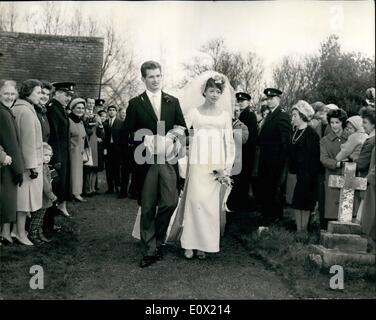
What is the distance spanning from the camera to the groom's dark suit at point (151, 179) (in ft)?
17.7

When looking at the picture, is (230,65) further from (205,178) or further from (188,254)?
(188,254)

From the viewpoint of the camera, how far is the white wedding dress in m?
5.57

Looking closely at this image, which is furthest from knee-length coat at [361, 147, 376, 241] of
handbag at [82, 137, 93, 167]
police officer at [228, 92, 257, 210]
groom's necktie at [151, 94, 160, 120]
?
handbag at [82, 137, 93, 167]

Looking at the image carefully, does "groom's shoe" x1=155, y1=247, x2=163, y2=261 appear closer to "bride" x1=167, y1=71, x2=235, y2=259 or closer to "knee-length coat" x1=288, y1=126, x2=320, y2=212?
Answer: "bride" x1=167, y1=71, x2=235, y2=259

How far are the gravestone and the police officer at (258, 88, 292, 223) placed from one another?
1.71 metres

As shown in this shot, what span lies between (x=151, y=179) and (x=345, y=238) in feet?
7.20

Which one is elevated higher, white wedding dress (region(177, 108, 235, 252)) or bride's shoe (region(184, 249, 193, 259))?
white wedding dress (region(177, 108, 235, 252))

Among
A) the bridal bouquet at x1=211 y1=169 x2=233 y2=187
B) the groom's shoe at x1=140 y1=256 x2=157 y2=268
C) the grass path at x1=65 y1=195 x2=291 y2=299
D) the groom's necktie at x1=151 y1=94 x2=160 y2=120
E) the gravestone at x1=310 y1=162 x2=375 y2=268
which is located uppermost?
the groom's necktie at x1=151 y1=94 x2=160 y2=120

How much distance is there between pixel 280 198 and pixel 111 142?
4.83 meters

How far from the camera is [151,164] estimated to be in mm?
5418

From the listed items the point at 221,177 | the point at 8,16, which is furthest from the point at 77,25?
the point at 221,177

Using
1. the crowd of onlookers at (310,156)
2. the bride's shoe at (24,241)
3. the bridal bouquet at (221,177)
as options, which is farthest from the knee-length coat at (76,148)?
the bridal bouquet at (221,177)
